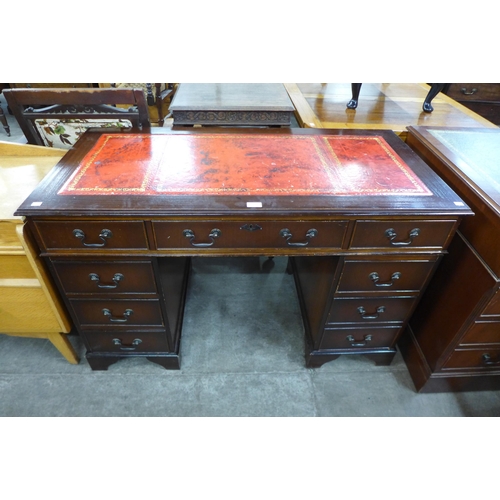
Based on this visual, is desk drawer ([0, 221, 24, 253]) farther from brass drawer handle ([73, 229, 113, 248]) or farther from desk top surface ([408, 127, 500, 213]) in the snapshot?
desk top surface ([408, 127, 500, 213])

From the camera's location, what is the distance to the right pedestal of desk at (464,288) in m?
1.08

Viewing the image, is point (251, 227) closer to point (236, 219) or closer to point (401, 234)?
point (236, 219)

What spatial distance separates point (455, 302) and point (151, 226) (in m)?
1.12

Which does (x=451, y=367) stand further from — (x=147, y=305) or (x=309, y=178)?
(x=147, y=305)

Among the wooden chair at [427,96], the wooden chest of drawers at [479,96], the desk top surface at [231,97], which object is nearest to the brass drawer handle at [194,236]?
the desk top surface at [231,97]

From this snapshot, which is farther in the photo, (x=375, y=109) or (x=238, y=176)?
(x=375, y=109)

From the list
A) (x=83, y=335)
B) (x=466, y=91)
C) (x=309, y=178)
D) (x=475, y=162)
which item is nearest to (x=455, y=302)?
(x=475, y=162)

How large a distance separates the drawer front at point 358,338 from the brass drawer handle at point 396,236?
45 cm

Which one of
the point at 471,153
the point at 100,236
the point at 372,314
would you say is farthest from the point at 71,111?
the point at 471,153

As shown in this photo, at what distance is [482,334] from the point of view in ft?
3.97

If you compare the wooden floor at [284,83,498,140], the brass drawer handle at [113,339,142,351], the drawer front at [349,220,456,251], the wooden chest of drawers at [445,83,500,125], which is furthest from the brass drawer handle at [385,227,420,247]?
the wooden chest of drawers at [445,83,500,125]

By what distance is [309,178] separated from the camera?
43.9 inches

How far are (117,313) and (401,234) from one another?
106cm

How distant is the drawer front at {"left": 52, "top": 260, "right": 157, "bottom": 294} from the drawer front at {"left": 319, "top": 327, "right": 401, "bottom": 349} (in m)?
0.76
